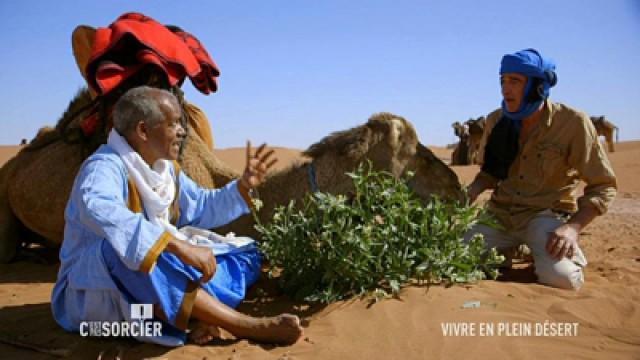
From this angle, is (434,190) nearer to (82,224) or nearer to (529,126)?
(529,126)

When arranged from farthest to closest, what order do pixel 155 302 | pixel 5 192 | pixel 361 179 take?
1. pixel 5 192
2. pixel 361 179
3. pixel 155 302

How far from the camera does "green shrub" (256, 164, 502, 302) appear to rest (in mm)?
3736

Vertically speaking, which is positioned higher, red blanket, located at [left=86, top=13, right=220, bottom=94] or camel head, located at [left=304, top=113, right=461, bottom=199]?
red blanket, located at [left=86, top=13, right=220, bottom=94]

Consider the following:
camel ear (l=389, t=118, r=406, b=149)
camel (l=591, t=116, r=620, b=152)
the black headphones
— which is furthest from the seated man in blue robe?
camel (l=591, t=116, r=620, b=152)

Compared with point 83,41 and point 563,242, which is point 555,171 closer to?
point 563,242

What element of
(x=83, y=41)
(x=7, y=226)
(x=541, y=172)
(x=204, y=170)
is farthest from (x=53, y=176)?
(x=541, y=172)

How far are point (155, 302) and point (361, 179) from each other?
1.45m

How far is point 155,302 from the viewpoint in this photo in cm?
317

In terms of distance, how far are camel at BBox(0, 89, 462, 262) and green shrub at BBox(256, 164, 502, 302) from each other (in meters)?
0.97

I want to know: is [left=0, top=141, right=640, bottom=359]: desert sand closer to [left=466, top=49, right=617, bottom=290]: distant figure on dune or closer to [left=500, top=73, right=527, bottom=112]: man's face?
[left=466, top=49, right=617, bottom=290]: distant figure on dune

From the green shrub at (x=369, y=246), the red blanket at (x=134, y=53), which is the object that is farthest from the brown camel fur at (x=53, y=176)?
the green shrub at (x=369, y=246)

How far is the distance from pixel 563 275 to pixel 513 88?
1.39m

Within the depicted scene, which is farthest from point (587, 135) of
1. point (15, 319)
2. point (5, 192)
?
point (5, 192)

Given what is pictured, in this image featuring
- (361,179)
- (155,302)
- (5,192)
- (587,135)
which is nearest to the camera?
(155,302)
